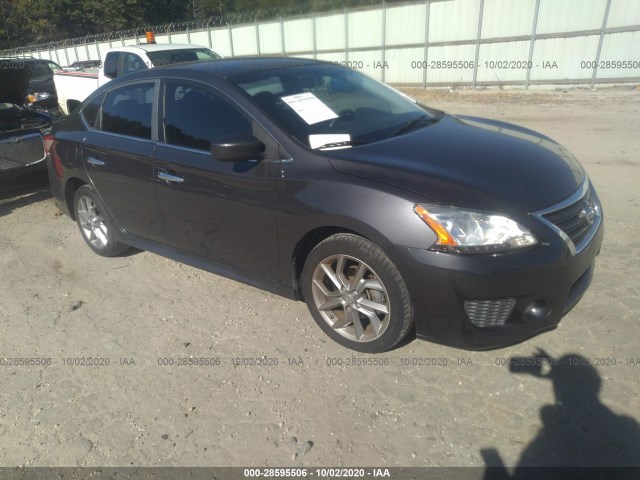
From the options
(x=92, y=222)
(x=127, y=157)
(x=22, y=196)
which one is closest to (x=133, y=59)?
(x=22, y=196)

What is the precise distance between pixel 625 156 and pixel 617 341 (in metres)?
4.90

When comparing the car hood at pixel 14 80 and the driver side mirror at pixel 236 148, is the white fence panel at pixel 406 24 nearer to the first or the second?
the car hood at pixel 14 80

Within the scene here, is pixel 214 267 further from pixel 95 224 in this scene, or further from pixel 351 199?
pixel 95 224

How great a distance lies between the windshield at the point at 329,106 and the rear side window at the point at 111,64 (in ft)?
23.2

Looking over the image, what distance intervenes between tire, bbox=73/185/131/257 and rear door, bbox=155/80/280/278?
100 centimetres

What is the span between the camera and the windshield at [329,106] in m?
3.20

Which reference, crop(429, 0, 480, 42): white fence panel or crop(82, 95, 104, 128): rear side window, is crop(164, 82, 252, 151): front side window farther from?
crop(429, 0, 480, 42): white fence panel

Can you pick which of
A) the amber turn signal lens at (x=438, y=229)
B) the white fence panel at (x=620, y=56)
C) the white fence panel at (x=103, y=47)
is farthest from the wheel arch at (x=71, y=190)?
the white fence panel at (x=103, y=47)

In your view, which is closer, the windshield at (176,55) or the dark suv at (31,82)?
the dark suv at (31,82)

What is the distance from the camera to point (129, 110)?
410cm

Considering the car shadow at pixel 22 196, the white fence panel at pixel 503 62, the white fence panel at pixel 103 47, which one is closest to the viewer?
the car shadow at pixel 22 196

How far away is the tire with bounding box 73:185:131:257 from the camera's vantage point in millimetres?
4523

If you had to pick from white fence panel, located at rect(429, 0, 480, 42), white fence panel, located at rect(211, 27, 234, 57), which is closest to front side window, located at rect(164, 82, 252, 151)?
white fence panel, located at rect(429, 0, 480, 42)

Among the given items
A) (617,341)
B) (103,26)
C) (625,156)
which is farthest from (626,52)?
(103,26)
